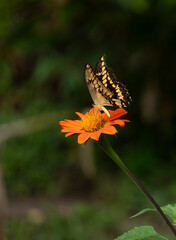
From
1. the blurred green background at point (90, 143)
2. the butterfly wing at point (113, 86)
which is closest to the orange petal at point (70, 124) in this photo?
the butterfly wing at point (113, 86)

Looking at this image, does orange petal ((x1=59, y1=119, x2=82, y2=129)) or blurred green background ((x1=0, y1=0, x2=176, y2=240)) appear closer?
orange petal ((x1=59, y1=119, x2=82, y2=129))

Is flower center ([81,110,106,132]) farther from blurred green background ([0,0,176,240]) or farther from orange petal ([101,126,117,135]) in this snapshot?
blurred green background ([0,0,176,240])

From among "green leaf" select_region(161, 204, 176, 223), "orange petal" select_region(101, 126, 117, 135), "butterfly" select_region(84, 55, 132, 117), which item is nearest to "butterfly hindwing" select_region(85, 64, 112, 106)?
"butterfly" select_region(84, 55, 132, 117)

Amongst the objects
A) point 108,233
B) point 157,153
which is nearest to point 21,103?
point 157,153

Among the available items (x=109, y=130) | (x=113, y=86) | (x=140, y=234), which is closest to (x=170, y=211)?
(x=140, y=234)

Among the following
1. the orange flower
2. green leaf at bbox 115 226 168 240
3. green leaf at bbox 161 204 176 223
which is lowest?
green leaf at bbox 115 226 168 240

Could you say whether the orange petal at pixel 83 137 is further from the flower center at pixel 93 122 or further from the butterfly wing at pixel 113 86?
the butterfly wing at pixel 113 86
